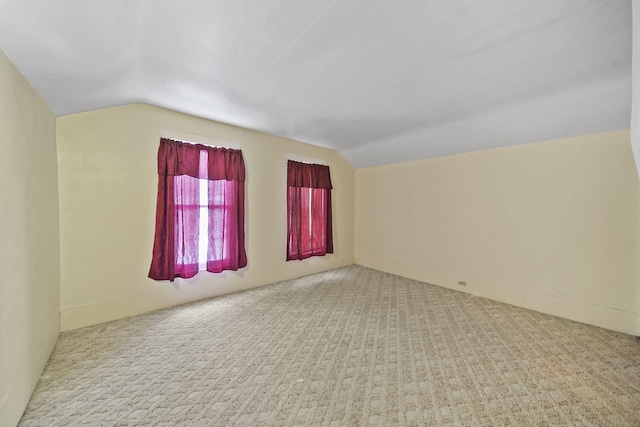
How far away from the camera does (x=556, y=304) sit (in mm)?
2652

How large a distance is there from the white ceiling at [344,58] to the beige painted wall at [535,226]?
1.19 feet

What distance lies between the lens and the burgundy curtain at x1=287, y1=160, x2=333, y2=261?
12.6 feet

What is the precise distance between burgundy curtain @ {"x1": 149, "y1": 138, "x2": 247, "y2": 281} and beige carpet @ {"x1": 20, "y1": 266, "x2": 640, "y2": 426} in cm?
54

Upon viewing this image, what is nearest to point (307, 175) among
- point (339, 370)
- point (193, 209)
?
point (193, 209)

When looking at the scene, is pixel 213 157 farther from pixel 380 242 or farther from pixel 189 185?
pixel 380 242

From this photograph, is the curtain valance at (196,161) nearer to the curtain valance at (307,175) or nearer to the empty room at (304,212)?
the empty room at (304,212)

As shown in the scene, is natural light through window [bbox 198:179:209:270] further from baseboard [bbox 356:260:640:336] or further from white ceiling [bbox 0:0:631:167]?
baseboard [bbox 356:260:640:336]

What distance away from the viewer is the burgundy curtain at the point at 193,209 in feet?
8.63

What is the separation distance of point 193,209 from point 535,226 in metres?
3.99

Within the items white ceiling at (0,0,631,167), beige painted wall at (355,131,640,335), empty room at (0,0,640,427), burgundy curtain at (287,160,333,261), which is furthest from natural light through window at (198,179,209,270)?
beige painted wall at (355,131,640,335)

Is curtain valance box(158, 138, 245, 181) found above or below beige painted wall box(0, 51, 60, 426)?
above

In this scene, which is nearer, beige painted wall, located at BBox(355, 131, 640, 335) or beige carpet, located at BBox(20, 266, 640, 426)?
beige carpet, located at BBox(20, 266, 640, 426)

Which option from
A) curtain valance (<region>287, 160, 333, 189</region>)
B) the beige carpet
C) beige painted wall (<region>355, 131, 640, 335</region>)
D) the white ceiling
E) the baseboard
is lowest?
the beige carpet

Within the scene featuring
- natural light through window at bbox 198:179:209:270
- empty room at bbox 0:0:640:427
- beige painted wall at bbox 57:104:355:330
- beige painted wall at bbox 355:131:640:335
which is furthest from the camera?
natural light through window at bbox 198:179:209:270
